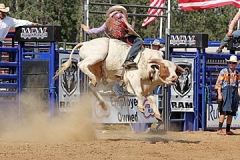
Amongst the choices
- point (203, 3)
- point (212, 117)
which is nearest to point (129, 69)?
point (212, 117)

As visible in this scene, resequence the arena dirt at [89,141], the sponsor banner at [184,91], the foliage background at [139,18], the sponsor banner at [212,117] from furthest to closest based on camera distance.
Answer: the foliage background at [139,18]
the sponsor banner at [212,117]
the sponsor banner at [184,91]
the arena dirt at [89,141]

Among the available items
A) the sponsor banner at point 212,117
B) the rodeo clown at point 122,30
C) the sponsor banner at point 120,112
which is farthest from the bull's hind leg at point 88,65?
the sponsor banner at point 212,117

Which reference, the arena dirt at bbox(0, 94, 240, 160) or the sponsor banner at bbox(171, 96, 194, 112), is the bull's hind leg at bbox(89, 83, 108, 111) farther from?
the sponsor banner at bbox(171, 96, 194, 112)

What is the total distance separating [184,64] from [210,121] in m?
1.48

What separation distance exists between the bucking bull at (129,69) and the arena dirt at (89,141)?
809mm

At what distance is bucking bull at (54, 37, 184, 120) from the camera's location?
1075 cm

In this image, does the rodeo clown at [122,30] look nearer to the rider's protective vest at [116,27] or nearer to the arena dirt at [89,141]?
the rider's protective vest at [116,27]

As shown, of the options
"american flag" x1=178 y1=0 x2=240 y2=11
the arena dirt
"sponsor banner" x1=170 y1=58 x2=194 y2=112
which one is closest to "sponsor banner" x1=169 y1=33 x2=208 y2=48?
"sponsor banner" x1=170 y1=58 x2=194 y2=112

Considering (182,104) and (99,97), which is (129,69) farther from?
(182,104)

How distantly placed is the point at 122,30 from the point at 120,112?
2.48 metres

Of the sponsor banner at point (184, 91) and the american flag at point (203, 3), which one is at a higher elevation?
the american flag at point (203, 3)

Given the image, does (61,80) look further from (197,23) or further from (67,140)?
(197,23)

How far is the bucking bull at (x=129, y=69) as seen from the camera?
10.8m

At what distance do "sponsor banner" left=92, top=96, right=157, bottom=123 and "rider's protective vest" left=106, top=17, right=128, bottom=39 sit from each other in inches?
77.2
